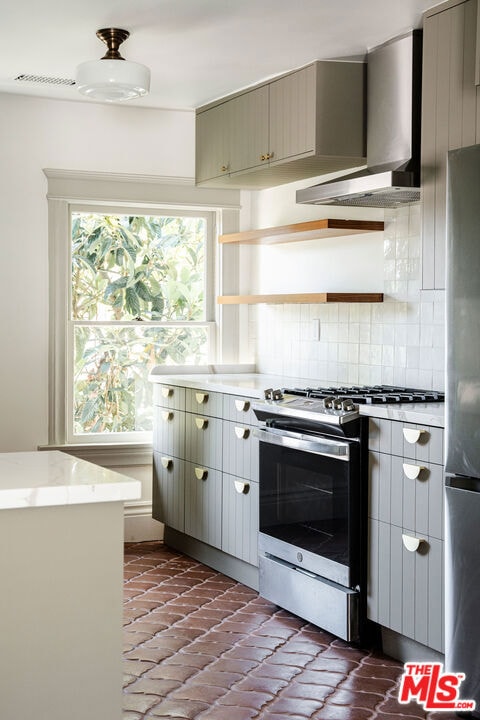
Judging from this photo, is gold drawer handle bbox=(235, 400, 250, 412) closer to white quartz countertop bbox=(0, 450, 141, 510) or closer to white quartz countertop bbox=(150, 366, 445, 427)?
white quartz countertop bbox=(150, 366, 445, 427)

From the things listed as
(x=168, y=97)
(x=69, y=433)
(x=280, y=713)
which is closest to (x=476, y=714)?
(x=280, y=713)

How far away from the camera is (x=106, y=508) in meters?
2.26

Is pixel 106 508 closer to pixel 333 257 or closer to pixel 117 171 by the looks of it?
pixel 333 257

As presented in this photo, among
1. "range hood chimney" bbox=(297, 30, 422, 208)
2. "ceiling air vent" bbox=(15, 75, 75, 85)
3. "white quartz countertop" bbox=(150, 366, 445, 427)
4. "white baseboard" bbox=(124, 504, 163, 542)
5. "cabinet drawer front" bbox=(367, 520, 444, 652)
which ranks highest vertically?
"ceiling air vent" bbox=(15, 75, 75, 85)

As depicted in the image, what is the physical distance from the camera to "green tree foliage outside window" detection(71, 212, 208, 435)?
538 cm

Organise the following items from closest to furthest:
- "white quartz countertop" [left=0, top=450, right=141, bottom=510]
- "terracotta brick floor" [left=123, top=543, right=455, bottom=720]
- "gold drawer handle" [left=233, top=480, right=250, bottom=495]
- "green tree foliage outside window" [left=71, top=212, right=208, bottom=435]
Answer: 1. "white quartz countertop" [left=0, top=450, right=141, bottom=510]
2. "terracotta brick floor" [left=123, top=543, right=455, bottom=720]
3. "gold drawer handle" [left=233, top=480, right=250, bottom=495]
4. "green tree foliage outside window" [left=71, top=212, right=208, bottom=435]

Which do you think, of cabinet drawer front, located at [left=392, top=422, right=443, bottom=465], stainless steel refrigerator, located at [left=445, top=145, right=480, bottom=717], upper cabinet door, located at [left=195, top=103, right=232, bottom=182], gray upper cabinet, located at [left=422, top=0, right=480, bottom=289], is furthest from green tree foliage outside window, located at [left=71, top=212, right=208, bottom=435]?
stainless steel refrigerator, located at [left=445, top=145, right=480, bottom=717]

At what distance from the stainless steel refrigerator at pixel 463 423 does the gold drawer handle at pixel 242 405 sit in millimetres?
1444

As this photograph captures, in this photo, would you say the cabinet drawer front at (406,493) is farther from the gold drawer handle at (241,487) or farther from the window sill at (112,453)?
the window sill at (112,453)

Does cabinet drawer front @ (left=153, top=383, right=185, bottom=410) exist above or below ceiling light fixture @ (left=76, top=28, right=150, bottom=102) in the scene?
below

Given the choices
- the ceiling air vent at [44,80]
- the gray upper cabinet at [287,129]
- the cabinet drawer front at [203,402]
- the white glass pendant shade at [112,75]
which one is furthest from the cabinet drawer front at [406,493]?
the ceiling air vent at [44,80]

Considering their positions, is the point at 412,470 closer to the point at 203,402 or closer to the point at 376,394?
the point at 376,394

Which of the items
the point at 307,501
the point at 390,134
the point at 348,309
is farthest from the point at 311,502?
the point at 390,134

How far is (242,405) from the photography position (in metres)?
4.34
